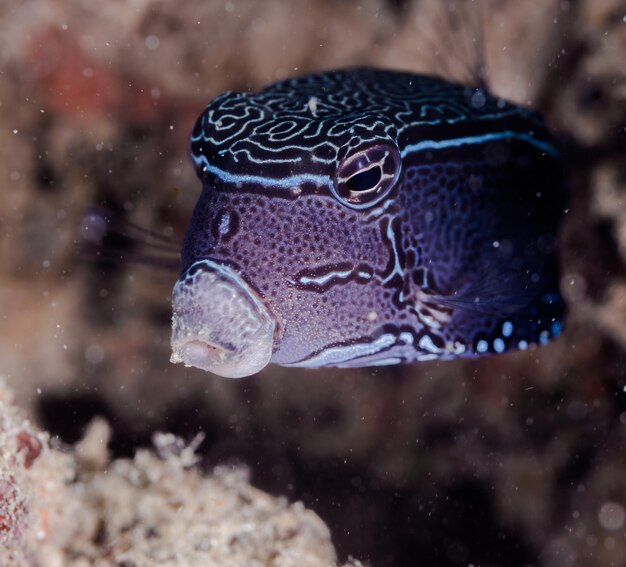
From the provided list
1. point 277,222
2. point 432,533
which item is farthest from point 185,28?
point 432,533

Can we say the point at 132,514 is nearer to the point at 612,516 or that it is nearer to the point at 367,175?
the point at 367,175

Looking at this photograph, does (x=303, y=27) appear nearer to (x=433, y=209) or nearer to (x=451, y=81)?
(x=451, y=81)

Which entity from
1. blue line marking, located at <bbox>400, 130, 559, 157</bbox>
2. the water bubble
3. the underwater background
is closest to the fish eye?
blue line marking, located at <bbox>400, 130, 559, 157</bbox>

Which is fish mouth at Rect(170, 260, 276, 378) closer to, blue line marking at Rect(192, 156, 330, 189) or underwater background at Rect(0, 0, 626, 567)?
blue line marking at Rect(192, 156, 330, 189)

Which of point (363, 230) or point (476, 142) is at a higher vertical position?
point (476, 142)

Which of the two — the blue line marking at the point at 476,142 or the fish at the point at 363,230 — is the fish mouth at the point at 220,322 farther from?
the blue line marking at the point at 476,142

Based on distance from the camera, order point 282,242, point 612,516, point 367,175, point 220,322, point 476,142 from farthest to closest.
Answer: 1. point 612,516
2. point 476,142
3. point 367,175
4. point 282,242
5. point 220,322

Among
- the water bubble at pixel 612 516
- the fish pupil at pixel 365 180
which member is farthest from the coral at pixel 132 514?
the water bubble at pixel 612 516

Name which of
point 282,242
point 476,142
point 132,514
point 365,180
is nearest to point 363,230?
point 365,180
